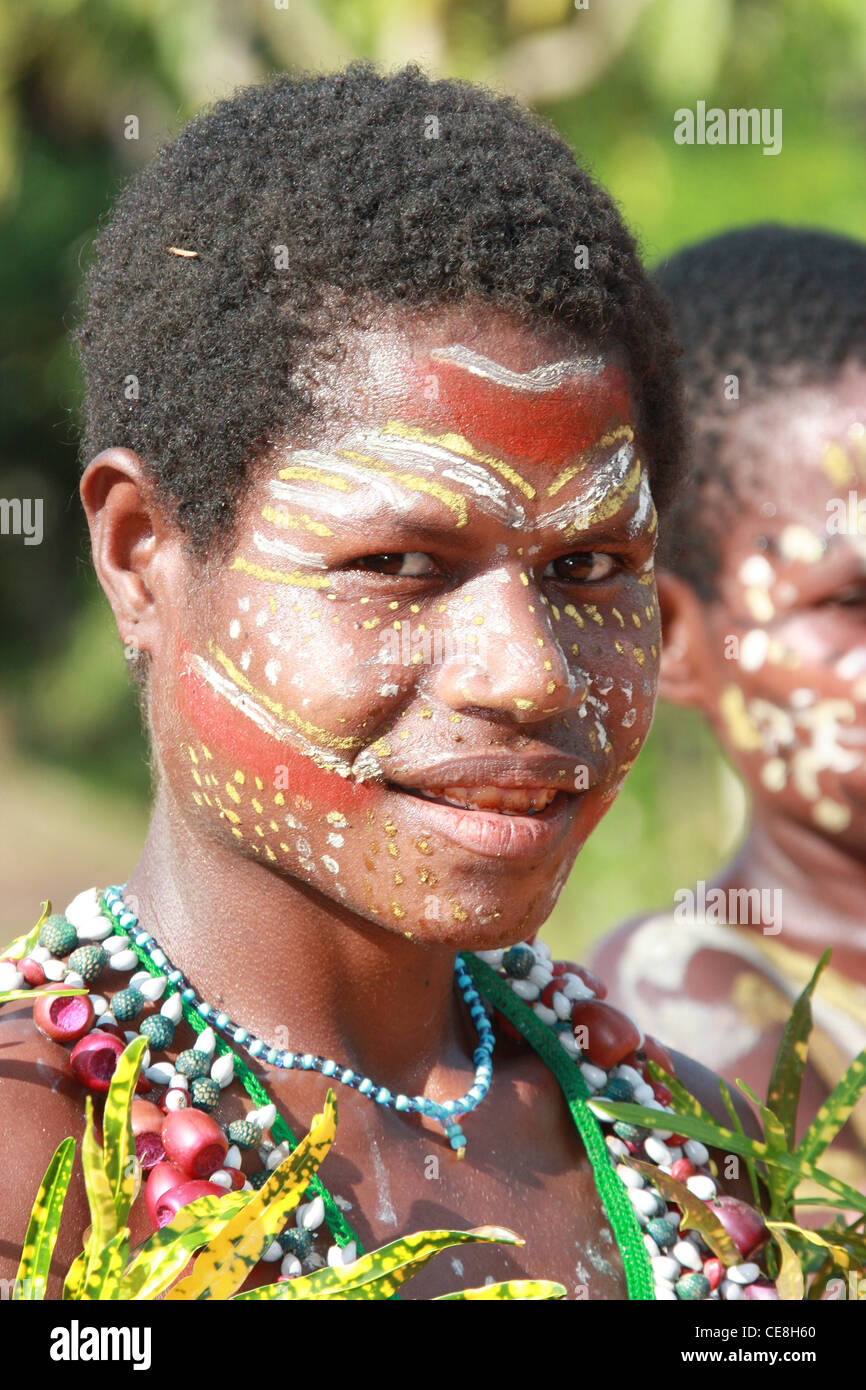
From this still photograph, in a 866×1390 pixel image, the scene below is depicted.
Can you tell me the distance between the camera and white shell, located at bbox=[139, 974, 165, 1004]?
204cm

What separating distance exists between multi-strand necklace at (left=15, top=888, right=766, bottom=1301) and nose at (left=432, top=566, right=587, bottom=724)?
521 millimetres

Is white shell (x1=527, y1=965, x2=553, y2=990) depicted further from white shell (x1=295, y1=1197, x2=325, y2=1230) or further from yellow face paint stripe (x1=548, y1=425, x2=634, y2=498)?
yellow face paint stripe (x1=548, y1=425, x2=634, y2=498)

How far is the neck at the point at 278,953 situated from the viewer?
83.7 inches

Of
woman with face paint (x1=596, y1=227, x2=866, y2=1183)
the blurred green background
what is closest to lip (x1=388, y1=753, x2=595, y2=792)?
woman with face paint (x1=596, y1=227, x2=866, y2=1183)

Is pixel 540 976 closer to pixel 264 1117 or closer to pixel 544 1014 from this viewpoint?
pixel 544 1014

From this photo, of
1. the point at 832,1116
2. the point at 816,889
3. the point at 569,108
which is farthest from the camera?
the point at 569,108

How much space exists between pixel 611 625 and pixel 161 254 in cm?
75

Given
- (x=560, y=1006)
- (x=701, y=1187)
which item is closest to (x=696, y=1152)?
(x=701, y=1187)

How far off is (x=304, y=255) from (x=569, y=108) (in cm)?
739

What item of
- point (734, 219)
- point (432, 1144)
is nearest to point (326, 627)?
point (432, 1144)

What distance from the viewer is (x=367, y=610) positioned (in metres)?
1.96
